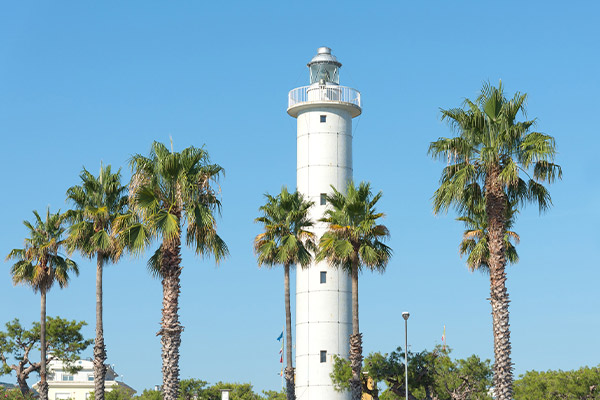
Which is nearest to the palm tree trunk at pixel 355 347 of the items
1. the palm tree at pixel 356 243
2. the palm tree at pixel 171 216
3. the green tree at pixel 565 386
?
the palm tree at pixel 356 243

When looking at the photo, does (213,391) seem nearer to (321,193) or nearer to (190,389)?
(190,389)

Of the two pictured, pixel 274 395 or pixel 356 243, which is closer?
pixel 356 243

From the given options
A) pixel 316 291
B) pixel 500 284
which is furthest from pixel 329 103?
pixel 500 284

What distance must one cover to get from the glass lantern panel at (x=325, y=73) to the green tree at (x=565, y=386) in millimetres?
26717

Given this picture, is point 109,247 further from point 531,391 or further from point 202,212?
point 531,391

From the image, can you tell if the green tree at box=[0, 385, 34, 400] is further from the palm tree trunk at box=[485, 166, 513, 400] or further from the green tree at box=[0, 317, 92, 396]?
the palm tree trunk at box=[485, 166, 513, 400]

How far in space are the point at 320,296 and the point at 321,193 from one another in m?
7.19

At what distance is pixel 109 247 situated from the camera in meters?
50.3

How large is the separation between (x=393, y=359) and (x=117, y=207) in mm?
21659

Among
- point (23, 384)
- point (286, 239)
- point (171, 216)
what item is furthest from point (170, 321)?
point (23, 384)

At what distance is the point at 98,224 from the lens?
5131 cm

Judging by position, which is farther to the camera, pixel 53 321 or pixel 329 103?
pixel 53 321

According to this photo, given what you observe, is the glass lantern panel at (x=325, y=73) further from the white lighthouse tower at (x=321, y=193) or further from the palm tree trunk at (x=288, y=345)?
the palm tree trunk at (x=288, y=345)

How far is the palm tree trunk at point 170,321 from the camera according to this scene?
3825 centimetres
